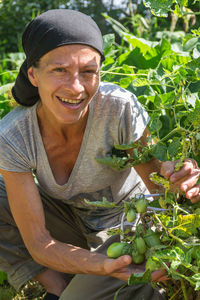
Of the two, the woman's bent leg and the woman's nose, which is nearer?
the woman's nose

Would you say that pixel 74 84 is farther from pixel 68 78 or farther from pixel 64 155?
pixel 64 155

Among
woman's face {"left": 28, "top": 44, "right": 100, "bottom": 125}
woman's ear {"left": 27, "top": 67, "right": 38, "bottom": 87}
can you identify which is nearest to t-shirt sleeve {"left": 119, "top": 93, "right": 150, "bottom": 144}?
woman's face {"left": 28, "top": 44, "right": 100, "bottom": 125}

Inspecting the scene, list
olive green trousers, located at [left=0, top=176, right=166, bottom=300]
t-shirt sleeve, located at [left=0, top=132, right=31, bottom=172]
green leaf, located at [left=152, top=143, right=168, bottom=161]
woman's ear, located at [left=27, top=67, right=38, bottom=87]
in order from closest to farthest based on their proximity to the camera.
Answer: green leaf, located at [left=152, top=143, right=168, bottom=161] → woman's ear, located at [left=27, top=67, right=38, bottom=87] → t-shirt sleeve, located at [left=0, top=132, right=31, bottom=172] → olive green trousers, located at [left=0, top=176, right=166, bottom=300]

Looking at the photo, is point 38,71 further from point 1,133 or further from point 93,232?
point 93,232

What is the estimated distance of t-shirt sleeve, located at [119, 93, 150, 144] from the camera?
1.73 meters

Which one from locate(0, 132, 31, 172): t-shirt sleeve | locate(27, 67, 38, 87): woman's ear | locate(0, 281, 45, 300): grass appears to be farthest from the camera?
locate(0, 281, 45, 300): grass

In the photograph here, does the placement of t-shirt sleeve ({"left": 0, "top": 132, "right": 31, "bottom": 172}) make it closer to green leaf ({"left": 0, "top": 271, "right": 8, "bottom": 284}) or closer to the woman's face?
the woman's face

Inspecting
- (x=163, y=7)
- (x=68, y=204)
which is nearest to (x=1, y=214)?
(x=68, y=204)

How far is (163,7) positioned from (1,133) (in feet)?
2.38

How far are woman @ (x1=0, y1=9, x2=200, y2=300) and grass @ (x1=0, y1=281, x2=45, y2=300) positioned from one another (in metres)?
0.11

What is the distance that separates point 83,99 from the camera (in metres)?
1.65

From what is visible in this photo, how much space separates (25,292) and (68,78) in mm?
1071

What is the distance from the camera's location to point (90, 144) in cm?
183

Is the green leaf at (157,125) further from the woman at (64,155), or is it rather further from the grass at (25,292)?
the grass at (25,292)
